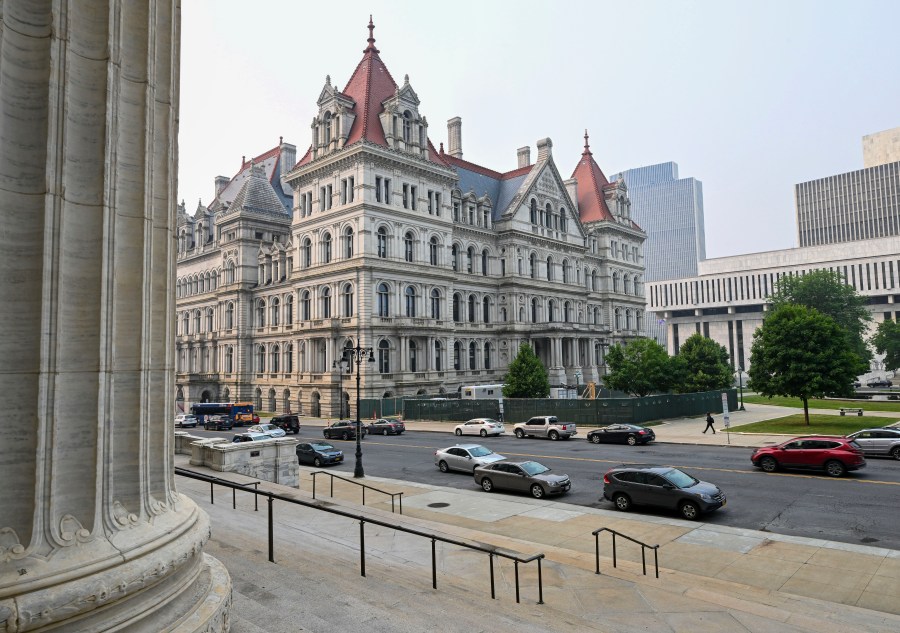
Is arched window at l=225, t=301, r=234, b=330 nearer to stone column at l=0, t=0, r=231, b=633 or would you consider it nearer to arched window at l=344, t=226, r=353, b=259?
arched window at l=344, t=226, r=353, b=259

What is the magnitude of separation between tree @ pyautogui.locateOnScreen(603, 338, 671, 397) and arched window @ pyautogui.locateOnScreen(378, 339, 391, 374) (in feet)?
65.2

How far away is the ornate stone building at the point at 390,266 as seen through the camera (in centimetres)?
5309

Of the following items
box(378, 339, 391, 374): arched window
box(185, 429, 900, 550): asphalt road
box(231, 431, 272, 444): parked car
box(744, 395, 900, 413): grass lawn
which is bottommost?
box(185, 429, 900, 550): asphalt road

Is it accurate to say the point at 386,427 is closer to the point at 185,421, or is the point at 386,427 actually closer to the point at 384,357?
the point at 384,357

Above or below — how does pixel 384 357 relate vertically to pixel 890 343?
below

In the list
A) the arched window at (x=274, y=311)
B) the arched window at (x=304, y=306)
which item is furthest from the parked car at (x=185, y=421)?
the arched window at (x=274, y=311)

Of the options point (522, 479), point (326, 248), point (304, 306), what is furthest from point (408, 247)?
point (522, 479)

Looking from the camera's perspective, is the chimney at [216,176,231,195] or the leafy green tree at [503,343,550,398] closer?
the leafy green tree at [503,343,550,398]

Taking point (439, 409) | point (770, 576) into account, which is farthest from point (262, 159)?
point (770, 576)

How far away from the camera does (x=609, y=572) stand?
12.0m

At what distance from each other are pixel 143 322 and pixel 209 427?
4770cm

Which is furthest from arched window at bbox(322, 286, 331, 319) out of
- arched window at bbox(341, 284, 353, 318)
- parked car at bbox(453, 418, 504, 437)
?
parked car at bbox(453, 418, 504, 437)

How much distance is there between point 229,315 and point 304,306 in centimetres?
1647

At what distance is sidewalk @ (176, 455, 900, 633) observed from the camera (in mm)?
8742
